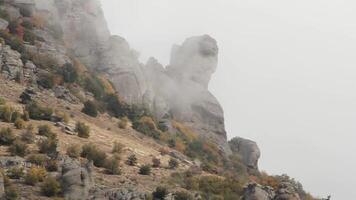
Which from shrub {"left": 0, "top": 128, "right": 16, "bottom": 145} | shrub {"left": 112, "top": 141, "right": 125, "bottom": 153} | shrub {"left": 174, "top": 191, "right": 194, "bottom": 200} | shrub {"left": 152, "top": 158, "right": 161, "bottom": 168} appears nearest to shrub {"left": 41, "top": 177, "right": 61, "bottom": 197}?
shrub {"left": 174, "top": 191, "right": 194, "bottom": 200}

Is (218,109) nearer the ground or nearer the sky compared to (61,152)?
nearer the sky

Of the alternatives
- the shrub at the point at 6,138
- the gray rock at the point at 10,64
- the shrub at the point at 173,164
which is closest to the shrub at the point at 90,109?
the gray rock at the point at 10,64

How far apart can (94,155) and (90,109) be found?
19896 millimetres

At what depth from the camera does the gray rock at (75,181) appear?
29156 mm

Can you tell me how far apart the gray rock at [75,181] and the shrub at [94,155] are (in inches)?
268

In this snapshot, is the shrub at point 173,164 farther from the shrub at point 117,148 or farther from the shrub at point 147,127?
the shrub at point 147,127

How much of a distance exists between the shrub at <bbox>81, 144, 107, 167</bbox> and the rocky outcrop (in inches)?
1931

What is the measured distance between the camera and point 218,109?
9888 cm

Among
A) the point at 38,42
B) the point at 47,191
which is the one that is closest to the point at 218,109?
the point at 38,42

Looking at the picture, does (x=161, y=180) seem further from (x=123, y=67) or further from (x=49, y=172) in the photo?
(x=123, y=67)

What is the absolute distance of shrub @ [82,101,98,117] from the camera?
57.5 metres

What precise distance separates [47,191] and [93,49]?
198 feet

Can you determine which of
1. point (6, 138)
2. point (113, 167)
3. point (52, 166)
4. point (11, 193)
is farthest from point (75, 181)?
point (6, 138)

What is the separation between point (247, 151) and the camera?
9200 centimetres
